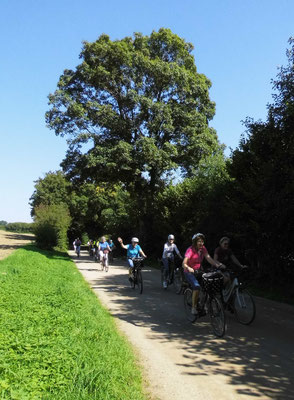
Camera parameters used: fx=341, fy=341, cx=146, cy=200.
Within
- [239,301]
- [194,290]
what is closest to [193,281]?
[194,290]

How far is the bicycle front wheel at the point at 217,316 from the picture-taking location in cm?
641

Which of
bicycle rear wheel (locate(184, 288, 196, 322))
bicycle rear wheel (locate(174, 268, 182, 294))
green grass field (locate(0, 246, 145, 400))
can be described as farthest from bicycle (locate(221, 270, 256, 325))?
bicycle rear wheel (locate(174, 268, 182, 294))

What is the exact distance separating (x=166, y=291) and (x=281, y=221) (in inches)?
190

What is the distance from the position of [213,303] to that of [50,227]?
106ft

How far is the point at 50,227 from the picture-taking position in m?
37.1

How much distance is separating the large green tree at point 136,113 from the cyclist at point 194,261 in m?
16.8

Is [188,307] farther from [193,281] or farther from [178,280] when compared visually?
[178,280]

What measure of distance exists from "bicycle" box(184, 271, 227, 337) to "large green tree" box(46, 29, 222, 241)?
57.1 ft

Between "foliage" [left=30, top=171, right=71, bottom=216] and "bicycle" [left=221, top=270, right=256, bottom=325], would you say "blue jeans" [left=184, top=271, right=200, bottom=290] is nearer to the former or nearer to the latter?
"bicycle" [left=221, top=270, right=256, bottom=325]

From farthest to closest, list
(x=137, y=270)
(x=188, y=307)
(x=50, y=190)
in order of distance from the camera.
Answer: (x=50, y=190), (x=137, y=270), (x=188, y=307)

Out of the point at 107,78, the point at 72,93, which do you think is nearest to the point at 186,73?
the point at 107,78

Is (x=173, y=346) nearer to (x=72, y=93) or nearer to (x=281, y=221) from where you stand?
(x=281, y=221)

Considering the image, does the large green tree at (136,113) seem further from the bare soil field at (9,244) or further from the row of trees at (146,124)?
the bare soil field at (9,244)

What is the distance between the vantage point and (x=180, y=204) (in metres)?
22.0
